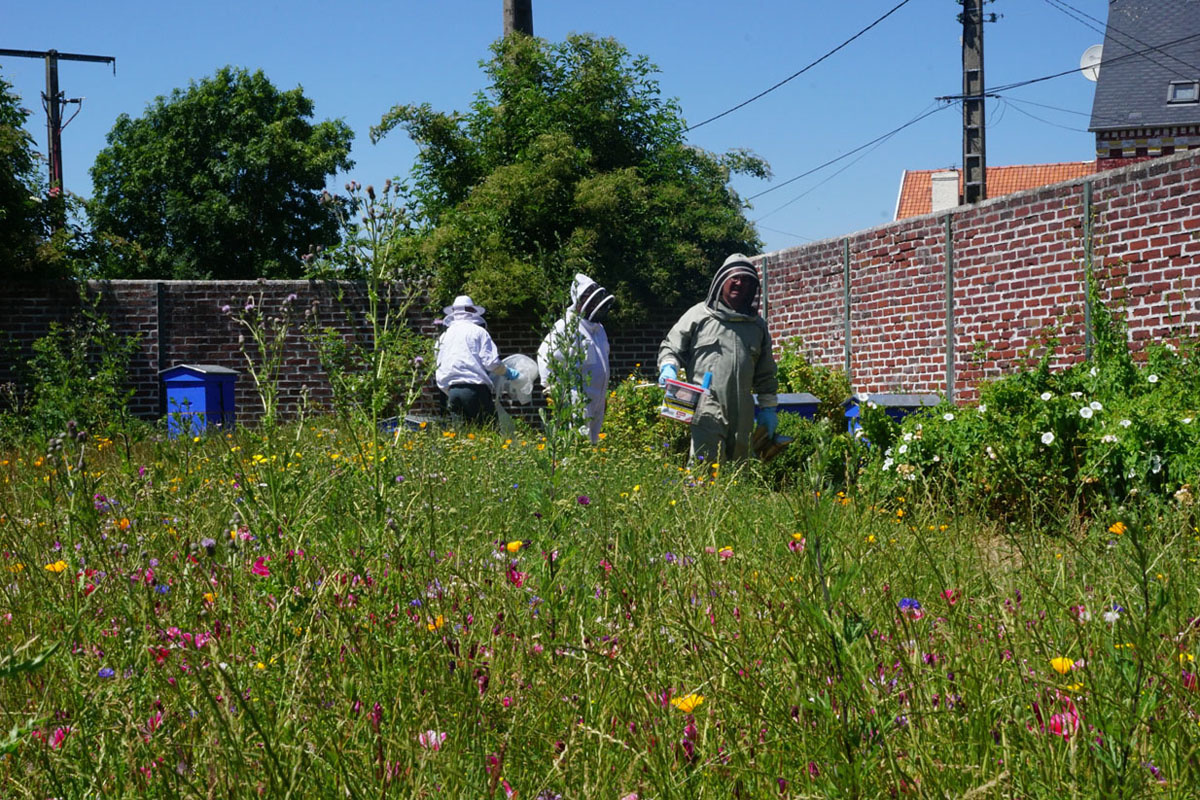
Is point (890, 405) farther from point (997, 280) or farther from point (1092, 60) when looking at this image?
point (1092, 60)

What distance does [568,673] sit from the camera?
2080mm

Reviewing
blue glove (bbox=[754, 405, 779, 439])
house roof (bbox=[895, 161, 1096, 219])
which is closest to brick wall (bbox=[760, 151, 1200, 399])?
blue glove (bbox=[754, 405, 779, 439])

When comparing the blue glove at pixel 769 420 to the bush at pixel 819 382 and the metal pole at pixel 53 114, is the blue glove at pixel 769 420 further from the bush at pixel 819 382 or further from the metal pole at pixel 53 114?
the metal pole at pixel 53 114

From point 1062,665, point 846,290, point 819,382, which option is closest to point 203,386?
point 819,382

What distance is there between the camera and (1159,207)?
8.59m

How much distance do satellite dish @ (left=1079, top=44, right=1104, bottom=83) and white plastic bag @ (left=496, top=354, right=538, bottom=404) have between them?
25.3 meters

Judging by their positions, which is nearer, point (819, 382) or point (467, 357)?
point (467, 357)

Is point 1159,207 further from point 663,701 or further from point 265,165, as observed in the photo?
point 265,165

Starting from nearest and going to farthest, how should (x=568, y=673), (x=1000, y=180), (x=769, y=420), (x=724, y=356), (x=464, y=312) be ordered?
1. (x=568, y=673)
2. (x=724, y=356)
3. (x=769, y=420)
4. (x=464, y=312)
5. (x=1000, y=180)

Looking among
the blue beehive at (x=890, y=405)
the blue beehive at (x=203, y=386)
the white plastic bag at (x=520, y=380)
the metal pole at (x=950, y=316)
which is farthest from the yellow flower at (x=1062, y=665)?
the blue beehive at (x=203, y=386)

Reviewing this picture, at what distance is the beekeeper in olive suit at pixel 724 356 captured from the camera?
7211 mm

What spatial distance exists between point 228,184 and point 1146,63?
2613 centimetres

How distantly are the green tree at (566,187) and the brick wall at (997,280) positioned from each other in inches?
66.7

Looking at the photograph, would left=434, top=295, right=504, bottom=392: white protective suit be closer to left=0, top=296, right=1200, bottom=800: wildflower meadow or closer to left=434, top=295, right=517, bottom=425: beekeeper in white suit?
left=434, top=295, right=517, bottom=425: beekeeper in white suit
